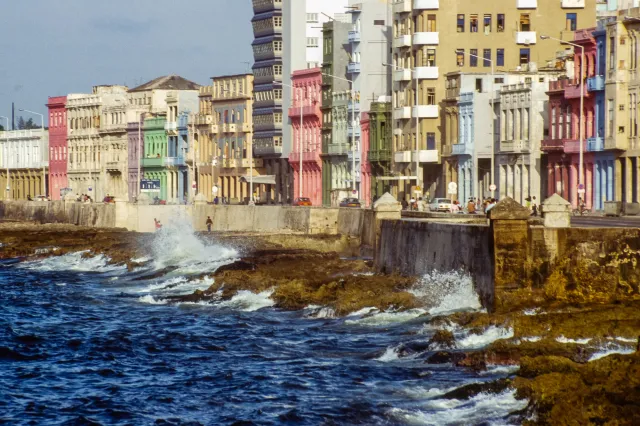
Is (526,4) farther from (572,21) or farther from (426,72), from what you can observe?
(426,72)

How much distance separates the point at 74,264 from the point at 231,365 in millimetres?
42976

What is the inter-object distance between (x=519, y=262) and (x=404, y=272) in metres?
11.6

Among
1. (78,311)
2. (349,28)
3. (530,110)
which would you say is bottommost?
(78,311)

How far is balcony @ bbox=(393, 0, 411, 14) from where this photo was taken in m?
104

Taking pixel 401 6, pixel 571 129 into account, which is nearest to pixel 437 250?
pixel 571 129

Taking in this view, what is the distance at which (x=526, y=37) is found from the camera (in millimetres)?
101375

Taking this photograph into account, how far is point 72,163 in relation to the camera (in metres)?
168

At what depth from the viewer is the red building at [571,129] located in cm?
8044

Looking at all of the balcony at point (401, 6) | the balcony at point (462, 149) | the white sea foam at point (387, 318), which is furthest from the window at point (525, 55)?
the white sea foam at point (387, 318)

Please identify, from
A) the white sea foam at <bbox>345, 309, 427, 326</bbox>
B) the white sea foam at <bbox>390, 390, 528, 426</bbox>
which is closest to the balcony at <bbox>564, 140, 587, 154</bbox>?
the white sea foam at <bbox>345, 309, 427, 326</bbox>

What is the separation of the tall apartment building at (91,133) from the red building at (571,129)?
78.6 meters

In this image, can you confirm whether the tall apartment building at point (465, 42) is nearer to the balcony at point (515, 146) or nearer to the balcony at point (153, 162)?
the balcony at point (515, 146)

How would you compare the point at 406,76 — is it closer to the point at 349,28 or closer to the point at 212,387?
the point at 349,28

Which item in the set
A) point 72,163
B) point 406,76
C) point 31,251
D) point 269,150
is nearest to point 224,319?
point 31,251
